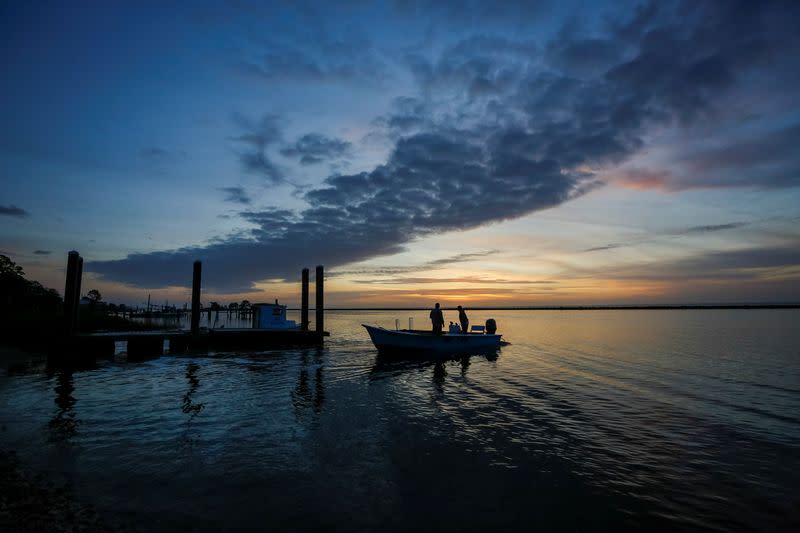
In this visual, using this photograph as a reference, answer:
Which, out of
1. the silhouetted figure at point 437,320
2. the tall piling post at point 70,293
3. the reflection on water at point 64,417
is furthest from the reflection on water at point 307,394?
the tall piling post at point 70,293

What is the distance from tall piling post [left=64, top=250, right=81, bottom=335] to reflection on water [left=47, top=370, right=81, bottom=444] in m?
6.22

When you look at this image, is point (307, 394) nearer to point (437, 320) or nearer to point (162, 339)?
point (437, 320)

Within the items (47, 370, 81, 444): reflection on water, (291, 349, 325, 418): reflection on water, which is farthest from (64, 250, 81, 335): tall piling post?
(291, 349, 325, 418): reflection on water

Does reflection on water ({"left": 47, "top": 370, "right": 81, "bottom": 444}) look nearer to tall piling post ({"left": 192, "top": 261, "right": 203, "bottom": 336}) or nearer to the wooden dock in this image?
the wooden dock

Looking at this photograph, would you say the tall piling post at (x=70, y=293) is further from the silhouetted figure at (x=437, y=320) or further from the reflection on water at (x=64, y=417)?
the silhouetted figure at (x=437, y=320)

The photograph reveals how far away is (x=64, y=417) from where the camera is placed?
1225 centimetres

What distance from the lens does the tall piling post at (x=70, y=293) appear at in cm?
2222

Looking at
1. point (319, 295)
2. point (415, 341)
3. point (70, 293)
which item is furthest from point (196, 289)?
point (415, 341)

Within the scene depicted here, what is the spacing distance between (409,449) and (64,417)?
10.6 m

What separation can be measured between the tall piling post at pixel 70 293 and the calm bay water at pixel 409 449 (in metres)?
3.19

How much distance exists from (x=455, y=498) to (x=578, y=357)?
87.4 feet

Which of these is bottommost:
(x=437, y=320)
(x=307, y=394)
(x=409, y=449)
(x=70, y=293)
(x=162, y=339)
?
(x=409, y=449)

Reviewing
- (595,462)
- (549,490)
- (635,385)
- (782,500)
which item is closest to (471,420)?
(595,462)

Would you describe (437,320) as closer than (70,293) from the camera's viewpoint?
No
